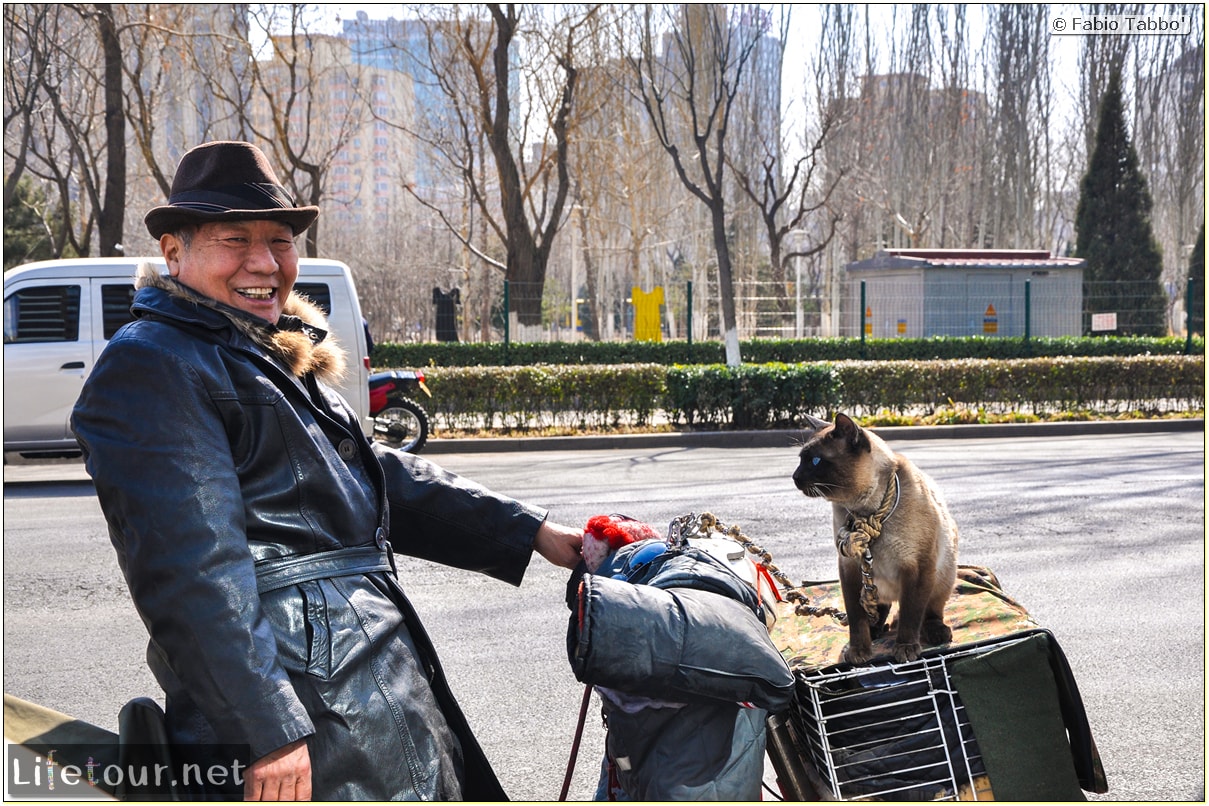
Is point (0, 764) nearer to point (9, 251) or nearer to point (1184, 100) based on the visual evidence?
point (9, 251)

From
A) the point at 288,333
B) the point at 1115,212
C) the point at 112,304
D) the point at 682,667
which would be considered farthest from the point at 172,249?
the point at 1115,212

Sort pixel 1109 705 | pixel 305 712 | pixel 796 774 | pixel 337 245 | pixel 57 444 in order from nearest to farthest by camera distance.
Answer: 1. pixel 305 712
2. pixel 796 774
3. pixel 1109 705
4. pixel 57 444
5. pixel 337 245

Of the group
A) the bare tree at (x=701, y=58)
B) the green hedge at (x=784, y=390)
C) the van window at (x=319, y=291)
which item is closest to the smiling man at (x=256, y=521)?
the van window at (x=319, y=291)

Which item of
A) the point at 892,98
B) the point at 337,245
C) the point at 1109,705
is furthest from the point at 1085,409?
the point at 337,245

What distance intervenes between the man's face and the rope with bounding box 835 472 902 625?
1.58 metres

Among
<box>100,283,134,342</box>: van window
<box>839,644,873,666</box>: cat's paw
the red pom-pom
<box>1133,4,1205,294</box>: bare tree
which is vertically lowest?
<box>839,644,873,666</box>: cat's paw

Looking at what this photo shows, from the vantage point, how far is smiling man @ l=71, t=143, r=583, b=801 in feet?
5.57

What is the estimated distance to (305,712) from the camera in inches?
68.8

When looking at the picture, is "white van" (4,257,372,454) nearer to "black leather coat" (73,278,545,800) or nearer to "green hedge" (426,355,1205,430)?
"green hedge" (426,355,1205,430)

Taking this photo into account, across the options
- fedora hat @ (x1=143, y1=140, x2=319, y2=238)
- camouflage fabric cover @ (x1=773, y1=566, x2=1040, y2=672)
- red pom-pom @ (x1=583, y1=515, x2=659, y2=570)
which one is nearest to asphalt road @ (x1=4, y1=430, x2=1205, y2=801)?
camouflage fabric cover @ (x1=773, y1=566, x2=1040, y2=672)

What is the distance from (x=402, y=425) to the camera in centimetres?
1247

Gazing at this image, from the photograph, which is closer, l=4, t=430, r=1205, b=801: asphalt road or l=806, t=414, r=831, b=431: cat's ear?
l=806, t=414, r=831, b=431: cat's ear

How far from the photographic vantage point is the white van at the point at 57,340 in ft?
35.3

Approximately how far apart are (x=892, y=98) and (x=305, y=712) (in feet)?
160
